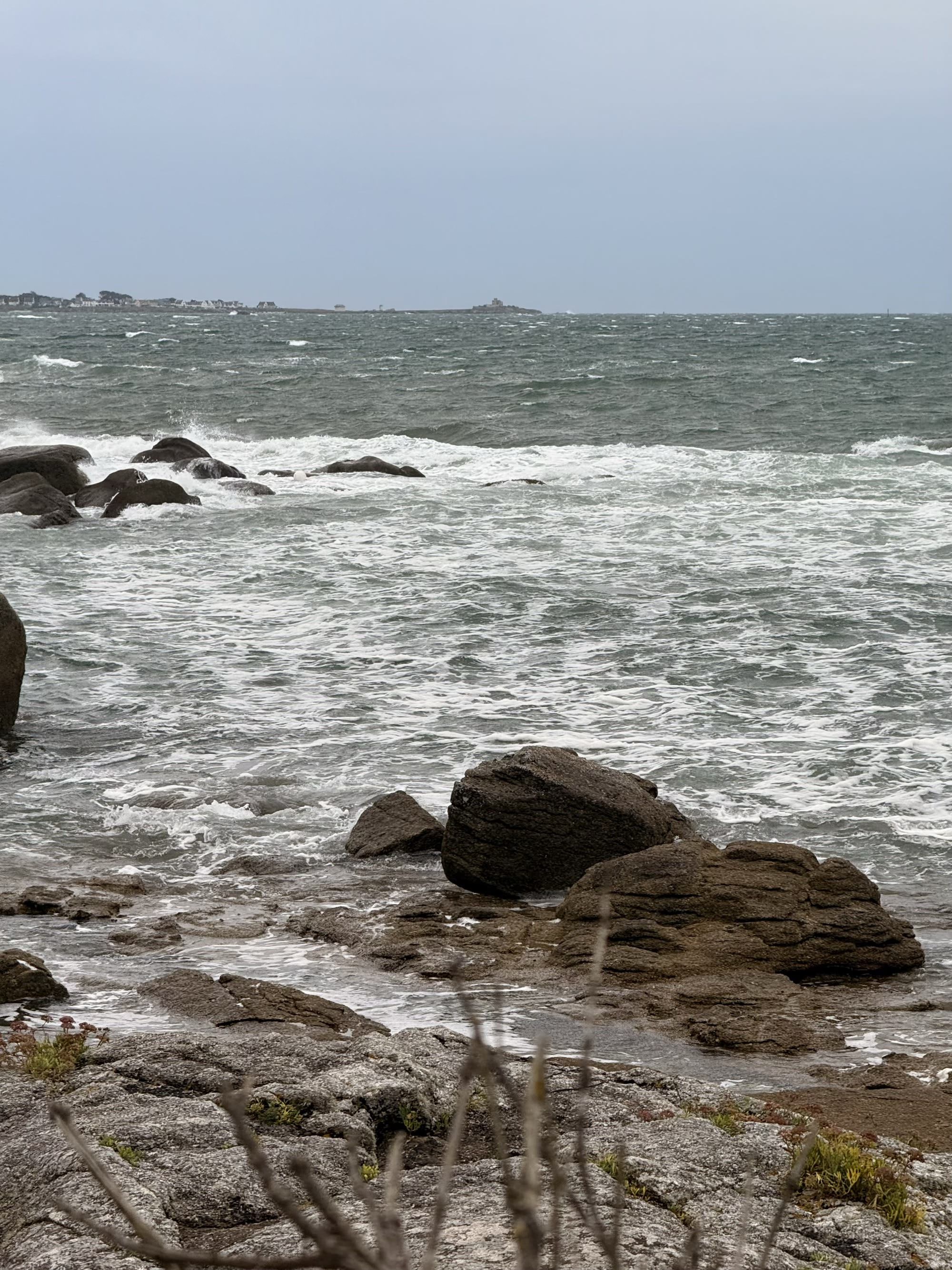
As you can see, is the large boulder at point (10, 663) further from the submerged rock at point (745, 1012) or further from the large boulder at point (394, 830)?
the submerged rock at point (745, 1012)

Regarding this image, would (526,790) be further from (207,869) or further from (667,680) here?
(667,680)

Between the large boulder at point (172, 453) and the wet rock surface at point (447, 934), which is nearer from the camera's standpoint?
the wet rock surface at point (447, 934)

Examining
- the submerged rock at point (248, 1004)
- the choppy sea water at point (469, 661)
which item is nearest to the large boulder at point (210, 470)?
the choppy sea water at point (469, 661)

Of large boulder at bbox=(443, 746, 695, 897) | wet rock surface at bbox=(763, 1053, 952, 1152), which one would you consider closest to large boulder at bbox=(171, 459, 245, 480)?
large boulder at bbox=(443, 746, 695, 897)

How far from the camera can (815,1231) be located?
4027 millimetres

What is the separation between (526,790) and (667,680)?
494 cm

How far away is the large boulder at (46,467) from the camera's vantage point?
26484mm

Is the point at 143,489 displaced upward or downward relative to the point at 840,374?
downward

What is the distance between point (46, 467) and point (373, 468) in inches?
284

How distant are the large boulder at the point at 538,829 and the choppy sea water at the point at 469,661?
0.67 meters

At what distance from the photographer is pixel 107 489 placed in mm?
25781

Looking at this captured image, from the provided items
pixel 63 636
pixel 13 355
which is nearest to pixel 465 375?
pixel 13 355

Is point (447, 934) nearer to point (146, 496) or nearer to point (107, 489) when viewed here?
point (146, 496)

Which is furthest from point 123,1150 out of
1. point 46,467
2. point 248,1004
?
point 46,467
